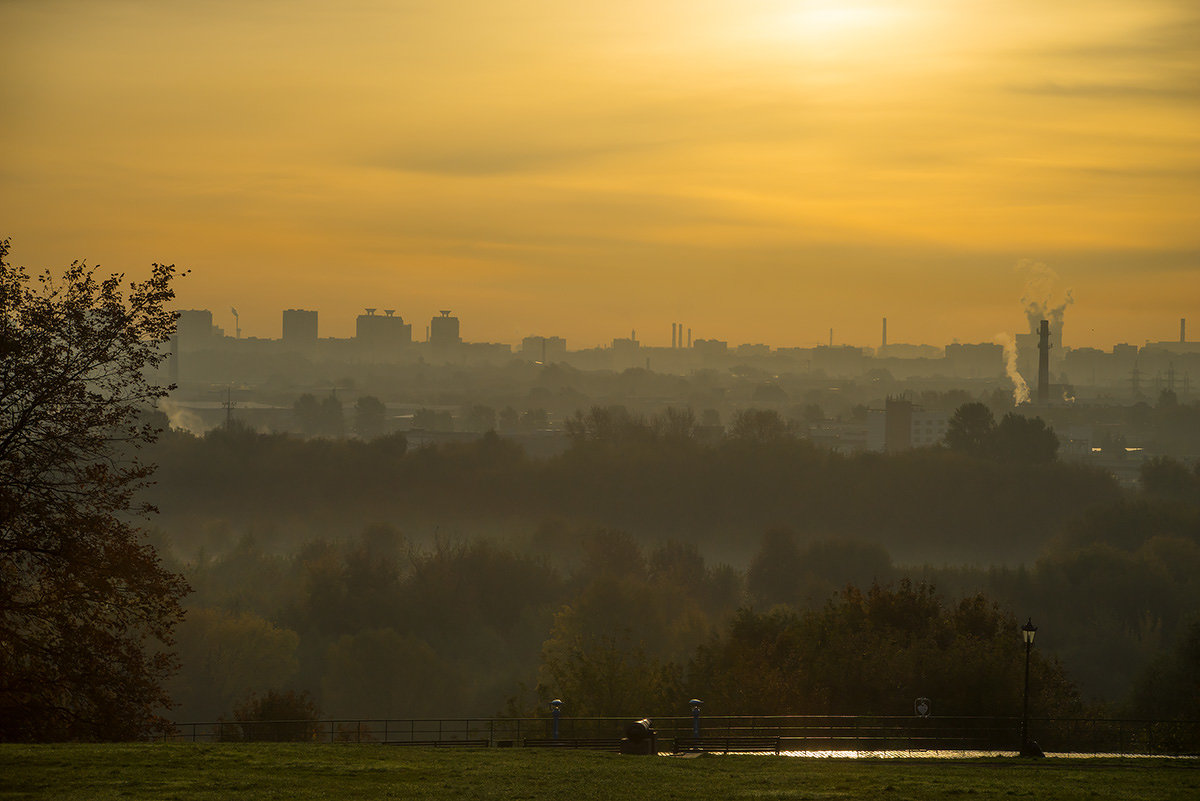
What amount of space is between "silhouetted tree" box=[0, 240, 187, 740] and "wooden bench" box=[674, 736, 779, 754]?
11469 millimetres

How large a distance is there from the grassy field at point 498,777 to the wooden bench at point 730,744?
15.2 ft

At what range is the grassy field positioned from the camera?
57.8 feet

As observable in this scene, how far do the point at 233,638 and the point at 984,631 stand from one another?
40.4 meters

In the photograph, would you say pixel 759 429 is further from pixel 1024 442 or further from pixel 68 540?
pixel 68 540

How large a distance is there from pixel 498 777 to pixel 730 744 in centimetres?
1038

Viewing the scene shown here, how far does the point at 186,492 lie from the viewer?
417 feet

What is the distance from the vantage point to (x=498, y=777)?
19.7m

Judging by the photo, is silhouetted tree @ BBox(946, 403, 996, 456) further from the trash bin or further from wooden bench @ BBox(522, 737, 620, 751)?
the trash bin

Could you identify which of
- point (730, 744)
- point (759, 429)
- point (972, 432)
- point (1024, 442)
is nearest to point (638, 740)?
point (730, 744)

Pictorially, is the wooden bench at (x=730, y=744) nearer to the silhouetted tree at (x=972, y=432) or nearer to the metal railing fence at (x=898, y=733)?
the metal railing fence at (x=898, y=733)

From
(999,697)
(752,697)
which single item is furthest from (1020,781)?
(752,697)

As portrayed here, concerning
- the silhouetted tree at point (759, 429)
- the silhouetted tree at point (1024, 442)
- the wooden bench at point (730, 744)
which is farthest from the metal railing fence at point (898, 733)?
the silhouetted tree at point (759, 429)

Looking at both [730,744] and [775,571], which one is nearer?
[730,744]

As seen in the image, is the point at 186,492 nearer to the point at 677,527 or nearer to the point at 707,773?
the point at 677,527
